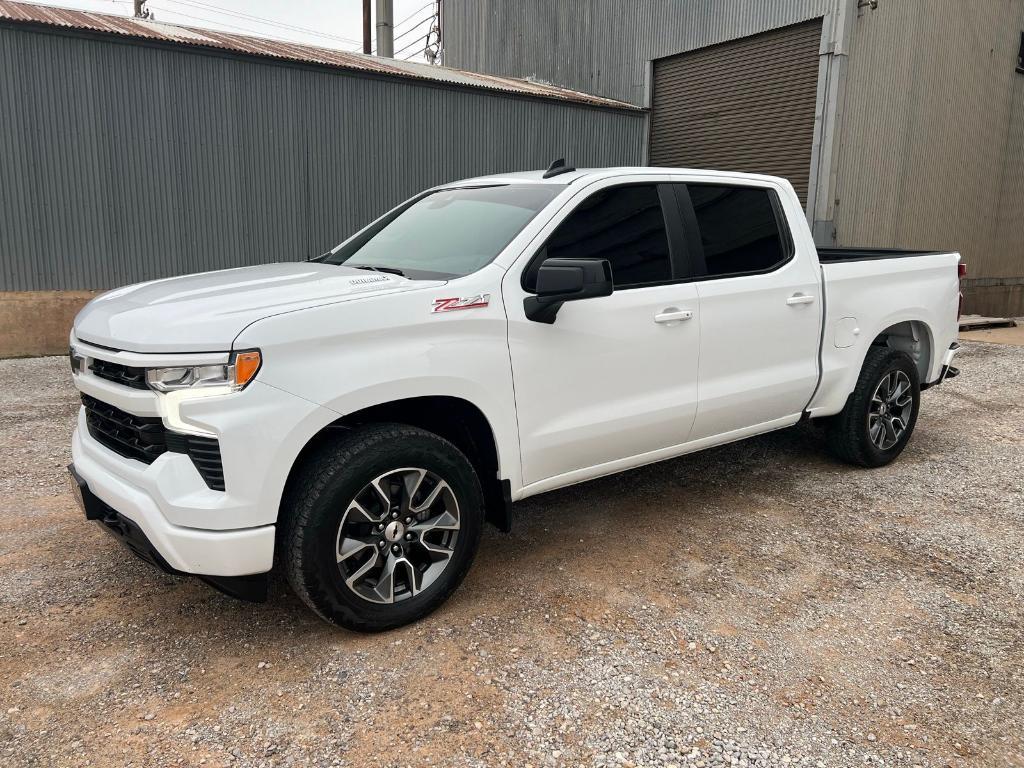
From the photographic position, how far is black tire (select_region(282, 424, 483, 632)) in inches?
107

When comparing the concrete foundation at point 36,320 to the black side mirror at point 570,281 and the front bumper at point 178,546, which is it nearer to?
the front bumper at point 178,546

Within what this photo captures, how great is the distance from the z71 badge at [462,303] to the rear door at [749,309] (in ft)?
4.27

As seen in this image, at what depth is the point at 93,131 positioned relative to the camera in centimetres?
958

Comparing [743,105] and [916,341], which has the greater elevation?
[743,105]

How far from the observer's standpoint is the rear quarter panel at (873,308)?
4574mm

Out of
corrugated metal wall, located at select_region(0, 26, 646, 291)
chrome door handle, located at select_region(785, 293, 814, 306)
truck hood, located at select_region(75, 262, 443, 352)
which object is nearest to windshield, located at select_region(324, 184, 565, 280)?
truck hood, located at select_region(75, 262, 443, 352)

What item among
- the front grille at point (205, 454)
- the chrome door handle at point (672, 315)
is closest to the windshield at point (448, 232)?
the chrome door handle at point (672, 315)

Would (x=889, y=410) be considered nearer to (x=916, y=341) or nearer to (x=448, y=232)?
(x=916, y=341)

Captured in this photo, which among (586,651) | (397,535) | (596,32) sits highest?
(596,32)

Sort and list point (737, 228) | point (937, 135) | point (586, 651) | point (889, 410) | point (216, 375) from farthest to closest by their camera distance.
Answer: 1. point (937, 135)
2. point (889, 410)
3. point (737, 228)
4. point (586, 651)
5. point (216, 375)

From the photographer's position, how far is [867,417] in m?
4.88

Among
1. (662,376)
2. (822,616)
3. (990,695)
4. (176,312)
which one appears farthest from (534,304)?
(990,695)

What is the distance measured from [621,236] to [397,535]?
5.82ft

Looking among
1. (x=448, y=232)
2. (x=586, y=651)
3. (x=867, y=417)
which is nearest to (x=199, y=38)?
(x=448, y=232)
